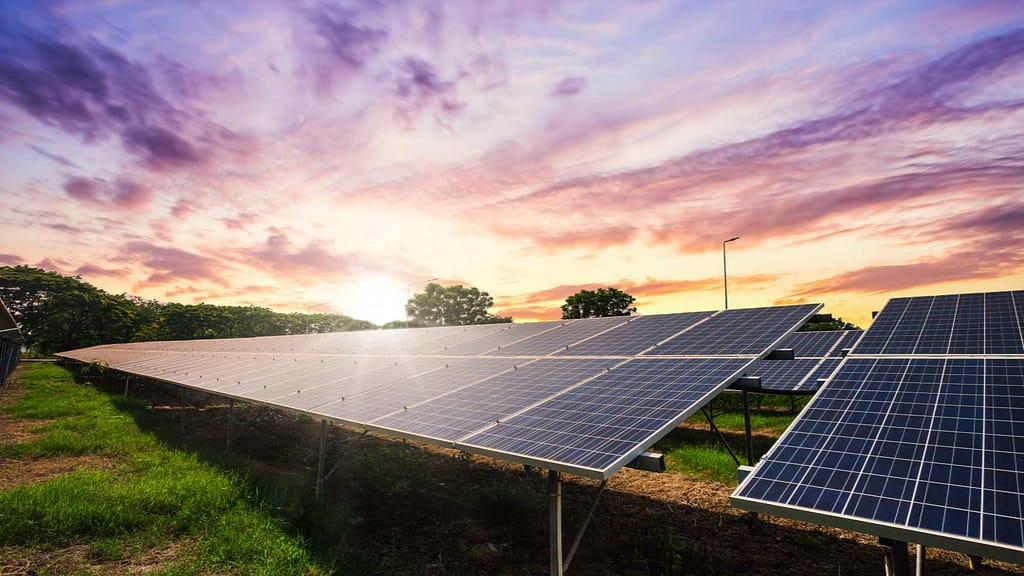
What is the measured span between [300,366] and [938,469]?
62.5ft

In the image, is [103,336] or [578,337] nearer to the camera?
[578,337]

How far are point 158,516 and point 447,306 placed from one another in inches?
2683

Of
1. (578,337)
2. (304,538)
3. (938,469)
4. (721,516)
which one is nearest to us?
(938,469)

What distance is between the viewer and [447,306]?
7831 cm

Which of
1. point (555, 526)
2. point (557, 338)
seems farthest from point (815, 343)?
point (555, 526)

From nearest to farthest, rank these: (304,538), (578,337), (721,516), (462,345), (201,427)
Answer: (304,538)
(721,516)
(578,337)
(462,345)
(201,427)

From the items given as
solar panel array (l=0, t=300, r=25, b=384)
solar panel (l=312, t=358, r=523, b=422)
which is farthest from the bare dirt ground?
solar panel array (l=0, t=300, r=25, b=384)

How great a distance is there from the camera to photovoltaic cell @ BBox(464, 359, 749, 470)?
260 inches

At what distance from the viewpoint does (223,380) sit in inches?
663

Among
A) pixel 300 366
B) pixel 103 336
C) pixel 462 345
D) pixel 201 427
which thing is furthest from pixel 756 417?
pixel 103 336

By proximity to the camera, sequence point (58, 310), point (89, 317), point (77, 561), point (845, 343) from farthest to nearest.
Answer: point (89, 317) < point (58, 310) < point (845, 343) < point (77, 561)

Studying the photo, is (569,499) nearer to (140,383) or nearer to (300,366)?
(300,366)

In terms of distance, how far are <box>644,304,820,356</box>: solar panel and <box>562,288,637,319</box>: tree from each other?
5588cm

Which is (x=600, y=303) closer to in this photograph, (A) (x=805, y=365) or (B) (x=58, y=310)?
(A) (x=805, y=365)
